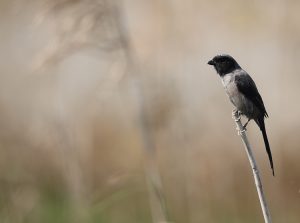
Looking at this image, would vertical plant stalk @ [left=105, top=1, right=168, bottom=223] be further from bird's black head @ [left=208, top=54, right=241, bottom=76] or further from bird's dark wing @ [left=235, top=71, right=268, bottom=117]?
bird's dark wing @ [left=235, top=71, right=268, bottom=117]

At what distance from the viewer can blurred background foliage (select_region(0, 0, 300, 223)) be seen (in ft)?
15.3

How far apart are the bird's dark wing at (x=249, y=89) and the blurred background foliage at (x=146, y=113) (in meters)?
0.47

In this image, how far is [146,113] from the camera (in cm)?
488

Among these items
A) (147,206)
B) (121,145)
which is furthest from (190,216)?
(121,145)

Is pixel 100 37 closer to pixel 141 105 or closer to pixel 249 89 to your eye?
pixel 141 105

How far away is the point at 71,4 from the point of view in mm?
4543

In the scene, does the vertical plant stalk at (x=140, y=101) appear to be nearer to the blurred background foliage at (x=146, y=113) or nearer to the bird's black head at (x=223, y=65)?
the blurred background foliage at (x=146, y=113)

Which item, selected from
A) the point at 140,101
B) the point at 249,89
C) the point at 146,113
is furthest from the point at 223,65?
the point at 146,113

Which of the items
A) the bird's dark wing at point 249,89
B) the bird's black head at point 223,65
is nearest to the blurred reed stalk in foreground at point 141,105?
the bird's black head at point 223,65

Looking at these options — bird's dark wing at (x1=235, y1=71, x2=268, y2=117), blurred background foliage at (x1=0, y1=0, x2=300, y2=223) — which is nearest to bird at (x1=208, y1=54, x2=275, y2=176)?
bird's dark wing at (x1=235, y1=71, x2=268, y2=117)

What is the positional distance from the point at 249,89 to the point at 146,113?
724mm

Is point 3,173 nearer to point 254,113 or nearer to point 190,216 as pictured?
point 190,216

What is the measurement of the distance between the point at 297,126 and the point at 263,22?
1.07m

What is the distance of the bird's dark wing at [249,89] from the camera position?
173 inches
